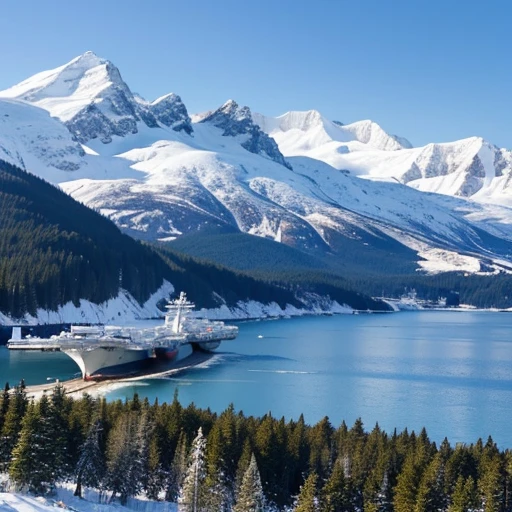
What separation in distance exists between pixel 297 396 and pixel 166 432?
143 feet

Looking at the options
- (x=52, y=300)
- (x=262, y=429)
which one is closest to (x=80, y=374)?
(x=52, y=300)

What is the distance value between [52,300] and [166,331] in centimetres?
2590

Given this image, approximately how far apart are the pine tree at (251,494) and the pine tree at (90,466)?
11187 mm

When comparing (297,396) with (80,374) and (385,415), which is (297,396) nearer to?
(385,415)

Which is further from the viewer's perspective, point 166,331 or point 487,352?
point 487,352

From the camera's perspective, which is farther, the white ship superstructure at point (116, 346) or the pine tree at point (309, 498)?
the white ship superstructure at point (116, 346)

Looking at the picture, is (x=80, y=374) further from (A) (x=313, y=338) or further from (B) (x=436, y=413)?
(A) (x=313, y=338)

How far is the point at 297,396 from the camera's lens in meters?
110

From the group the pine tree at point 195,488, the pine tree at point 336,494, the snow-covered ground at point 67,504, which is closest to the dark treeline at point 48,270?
the snow-covered ground at point 67,504

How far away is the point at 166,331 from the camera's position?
151m

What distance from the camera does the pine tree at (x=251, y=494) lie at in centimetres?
5572

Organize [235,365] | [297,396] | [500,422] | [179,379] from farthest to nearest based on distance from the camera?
[235,365] < [179,379] < [297,396] < [500,422]

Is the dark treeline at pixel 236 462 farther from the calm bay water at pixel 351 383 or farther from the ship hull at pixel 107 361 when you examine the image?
the ship hull at pixel 107 361

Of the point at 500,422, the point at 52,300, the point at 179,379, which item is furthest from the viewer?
the point at 52,300
